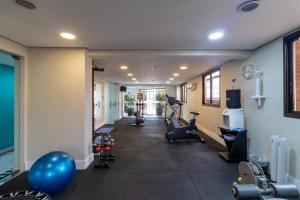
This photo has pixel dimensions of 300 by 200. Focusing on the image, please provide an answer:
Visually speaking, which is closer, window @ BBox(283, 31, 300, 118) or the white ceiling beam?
window @ BBox(283, 31, 300, 118)

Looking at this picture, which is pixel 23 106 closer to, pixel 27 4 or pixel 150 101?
pixel 27 4

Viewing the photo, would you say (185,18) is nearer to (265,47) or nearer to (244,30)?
(244,30)

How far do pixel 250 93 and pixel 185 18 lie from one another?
2481 millimetres

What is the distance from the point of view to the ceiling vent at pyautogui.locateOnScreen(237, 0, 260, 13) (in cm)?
186

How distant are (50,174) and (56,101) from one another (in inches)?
59.4

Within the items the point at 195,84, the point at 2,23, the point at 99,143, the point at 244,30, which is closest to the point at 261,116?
the point at 244,30

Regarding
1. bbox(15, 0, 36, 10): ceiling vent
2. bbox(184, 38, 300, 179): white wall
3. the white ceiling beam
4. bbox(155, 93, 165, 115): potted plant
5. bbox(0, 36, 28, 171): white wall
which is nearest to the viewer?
bbox(15, 0, 36, 10): ceiling vent

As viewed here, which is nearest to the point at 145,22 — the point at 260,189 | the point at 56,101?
the point at 260,189

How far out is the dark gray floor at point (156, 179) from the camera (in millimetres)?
2617

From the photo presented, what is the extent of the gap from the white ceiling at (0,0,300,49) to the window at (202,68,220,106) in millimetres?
2692

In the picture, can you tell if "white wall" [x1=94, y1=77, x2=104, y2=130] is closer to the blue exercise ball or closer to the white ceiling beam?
the white ceiling beam

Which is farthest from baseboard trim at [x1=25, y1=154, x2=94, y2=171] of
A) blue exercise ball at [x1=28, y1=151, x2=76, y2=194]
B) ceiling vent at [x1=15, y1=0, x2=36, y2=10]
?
ceiling vent at [x1=15, y1=0, x2=36, y2=10]

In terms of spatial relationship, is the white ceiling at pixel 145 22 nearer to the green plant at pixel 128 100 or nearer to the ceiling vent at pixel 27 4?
the ceiling vent at pixel 27 4

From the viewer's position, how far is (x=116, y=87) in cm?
1107
